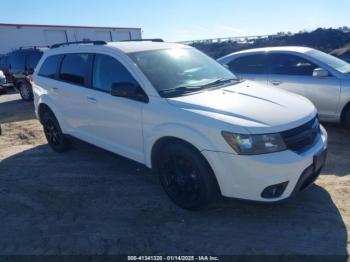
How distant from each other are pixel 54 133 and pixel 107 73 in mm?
2081

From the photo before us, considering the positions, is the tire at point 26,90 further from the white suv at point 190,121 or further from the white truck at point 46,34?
the white truck at point 46,34

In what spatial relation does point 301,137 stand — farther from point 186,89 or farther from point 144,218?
point 144,218

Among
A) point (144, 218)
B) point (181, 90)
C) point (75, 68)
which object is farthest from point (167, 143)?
point (75, 68)

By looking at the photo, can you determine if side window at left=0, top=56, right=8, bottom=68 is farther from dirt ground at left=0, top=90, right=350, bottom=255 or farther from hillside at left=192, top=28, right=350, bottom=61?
hillside at left=192, top=28, right=350, bottom=61

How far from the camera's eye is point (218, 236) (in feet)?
11.5

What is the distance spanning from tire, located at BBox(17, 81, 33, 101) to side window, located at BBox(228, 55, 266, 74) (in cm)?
847

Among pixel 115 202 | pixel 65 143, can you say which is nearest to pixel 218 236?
pixel 115 202

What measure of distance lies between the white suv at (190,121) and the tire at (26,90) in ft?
27.0

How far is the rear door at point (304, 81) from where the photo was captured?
20.4 ft

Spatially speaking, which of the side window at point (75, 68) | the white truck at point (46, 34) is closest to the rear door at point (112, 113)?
the side window at point (75, 68)

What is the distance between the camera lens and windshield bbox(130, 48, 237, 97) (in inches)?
160

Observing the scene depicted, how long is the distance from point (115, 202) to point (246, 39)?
28941 mm

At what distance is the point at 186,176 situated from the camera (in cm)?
381

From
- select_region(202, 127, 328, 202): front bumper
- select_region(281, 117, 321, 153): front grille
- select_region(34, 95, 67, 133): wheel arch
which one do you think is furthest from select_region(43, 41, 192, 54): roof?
select_region(281, 117, 321, 153): front grille
